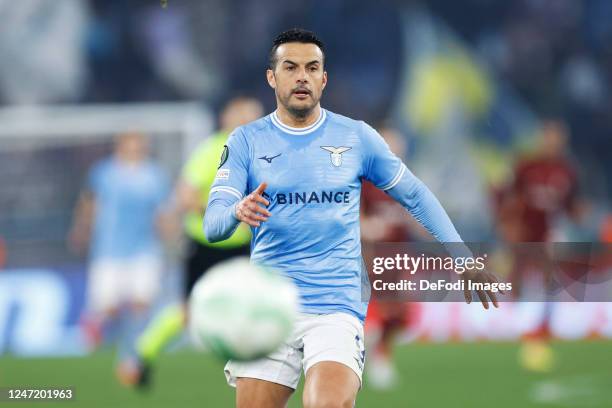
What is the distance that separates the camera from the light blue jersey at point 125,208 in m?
12.9

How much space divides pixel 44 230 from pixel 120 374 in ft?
13.8

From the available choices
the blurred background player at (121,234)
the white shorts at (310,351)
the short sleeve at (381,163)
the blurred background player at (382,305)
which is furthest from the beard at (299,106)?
the blurred background player at (121,234)

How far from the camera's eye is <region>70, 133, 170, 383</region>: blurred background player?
1287cm

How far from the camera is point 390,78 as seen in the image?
1600cm

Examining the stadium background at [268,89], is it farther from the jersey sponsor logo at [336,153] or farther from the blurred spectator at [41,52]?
the jersey sponsor logo at [336,153]

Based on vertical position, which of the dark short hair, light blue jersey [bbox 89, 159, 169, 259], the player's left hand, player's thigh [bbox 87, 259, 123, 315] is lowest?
the player's left hand

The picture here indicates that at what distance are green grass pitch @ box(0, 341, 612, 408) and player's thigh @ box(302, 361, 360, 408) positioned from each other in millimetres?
3868

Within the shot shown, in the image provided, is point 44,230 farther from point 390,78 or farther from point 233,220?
point 233,220

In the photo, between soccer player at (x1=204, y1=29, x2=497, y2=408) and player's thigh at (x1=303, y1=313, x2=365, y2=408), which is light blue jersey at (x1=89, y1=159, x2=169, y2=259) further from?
player's thigh at (x1=303, y1=313, x2=365, y2=408)

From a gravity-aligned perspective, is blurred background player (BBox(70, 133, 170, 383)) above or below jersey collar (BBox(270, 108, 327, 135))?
above

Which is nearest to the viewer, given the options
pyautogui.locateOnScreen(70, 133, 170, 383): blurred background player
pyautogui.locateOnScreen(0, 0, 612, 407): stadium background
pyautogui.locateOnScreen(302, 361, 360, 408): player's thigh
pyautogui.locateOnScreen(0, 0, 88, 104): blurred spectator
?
pyautogui.locateOnScreen(302, 361, 360, 408): player's thigh

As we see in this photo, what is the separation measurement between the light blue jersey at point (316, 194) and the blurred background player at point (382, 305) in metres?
5.00

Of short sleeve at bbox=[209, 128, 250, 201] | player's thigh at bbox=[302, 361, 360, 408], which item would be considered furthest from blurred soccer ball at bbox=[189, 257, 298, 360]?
short sleeve at bbox=[209, 128, 250, 201]

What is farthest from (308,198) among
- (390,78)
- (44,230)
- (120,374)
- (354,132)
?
(390,78)
